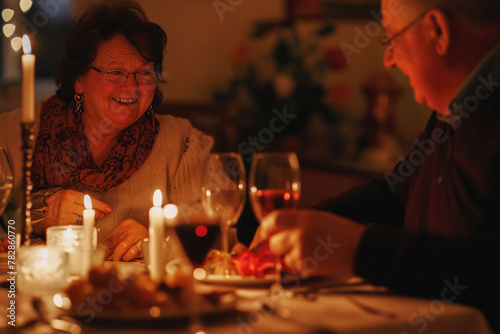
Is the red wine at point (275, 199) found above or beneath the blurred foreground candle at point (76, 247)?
above

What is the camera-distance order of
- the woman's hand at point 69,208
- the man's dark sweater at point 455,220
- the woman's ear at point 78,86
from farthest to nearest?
the woman's ear at point 78,86 → the woman's hand at point 69,208 → the man's dark sweater at point 455,220

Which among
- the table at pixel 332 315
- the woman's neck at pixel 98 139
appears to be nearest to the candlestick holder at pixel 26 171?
the table at pixel 332 315

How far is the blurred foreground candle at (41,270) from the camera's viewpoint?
1.02 m

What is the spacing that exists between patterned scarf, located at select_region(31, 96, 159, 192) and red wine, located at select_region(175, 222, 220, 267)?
0.81 meters

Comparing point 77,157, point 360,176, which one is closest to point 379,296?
point 77,157

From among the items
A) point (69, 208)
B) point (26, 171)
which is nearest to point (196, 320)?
point (26, 171)

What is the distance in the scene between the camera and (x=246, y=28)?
4.07 m

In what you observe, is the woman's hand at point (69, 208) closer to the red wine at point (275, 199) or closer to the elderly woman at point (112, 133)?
the elderly woman at point (112, 133)

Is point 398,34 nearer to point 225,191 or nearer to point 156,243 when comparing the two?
point 225,191

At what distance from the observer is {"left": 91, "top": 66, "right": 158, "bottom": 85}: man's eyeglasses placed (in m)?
1.76

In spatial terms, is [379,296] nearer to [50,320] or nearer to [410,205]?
[410,205]

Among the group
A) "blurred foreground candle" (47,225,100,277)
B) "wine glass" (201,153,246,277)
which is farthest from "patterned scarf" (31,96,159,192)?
"wine glass" (201,153,246,277)

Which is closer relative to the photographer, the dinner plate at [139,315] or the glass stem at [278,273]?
the dinner plate at [139,315]

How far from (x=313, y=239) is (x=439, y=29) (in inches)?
17.6
